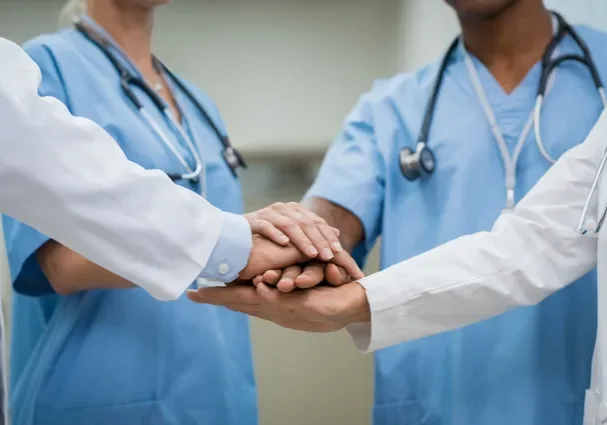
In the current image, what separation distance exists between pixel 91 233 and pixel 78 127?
4.7 inches

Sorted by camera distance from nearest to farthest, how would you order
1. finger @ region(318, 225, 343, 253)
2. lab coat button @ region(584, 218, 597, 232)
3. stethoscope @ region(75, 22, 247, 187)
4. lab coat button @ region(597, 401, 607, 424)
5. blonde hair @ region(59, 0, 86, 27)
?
lab coat button @ region(597, 401, 607, 424) < lab coat button @ region(584, 218, 597, 232) < finger @ region(318, 225, 343, 253) < stethoscope @ region(75, 22, 247, 187) < blonde hair @ region(59, 0, 86, 27)

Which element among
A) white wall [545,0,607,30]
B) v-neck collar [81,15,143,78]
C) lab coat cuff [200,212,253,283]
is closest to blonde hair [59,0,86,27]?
v-neck collar [81,15,143,78]

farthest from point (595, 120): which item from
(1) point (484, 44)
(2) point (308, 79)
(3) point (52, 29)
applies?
(3) point (52, 29)

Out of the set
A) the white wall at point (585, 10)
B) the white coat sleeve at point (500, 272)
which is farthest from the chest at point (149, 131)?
the white wall at point (585, 10)

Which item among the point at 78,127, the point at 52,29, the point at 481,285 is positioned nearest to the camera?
the point at 78,127

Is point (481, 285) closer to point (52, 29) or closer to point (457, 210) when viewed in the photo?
point (457, 210)

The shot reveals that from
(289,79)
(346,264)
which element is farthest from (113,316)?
(289,79)

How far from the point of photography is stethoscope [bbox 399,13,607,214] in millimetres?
1168

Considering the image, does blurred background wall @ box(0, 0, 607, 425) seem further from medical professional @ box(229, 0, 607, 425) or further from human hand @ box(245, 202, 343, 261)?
human hand @ box(245, 202, 343, 261)

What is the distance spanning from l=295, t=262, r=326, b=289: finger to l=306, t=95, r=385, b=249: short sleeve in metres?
0.20

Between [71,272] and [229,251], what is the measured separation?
24cm

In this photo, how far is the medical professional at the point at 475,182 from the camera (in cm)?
112

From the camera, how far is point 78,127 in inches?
32.1

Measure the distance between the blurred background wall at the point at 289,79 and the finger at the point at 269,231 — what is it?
1.05m
